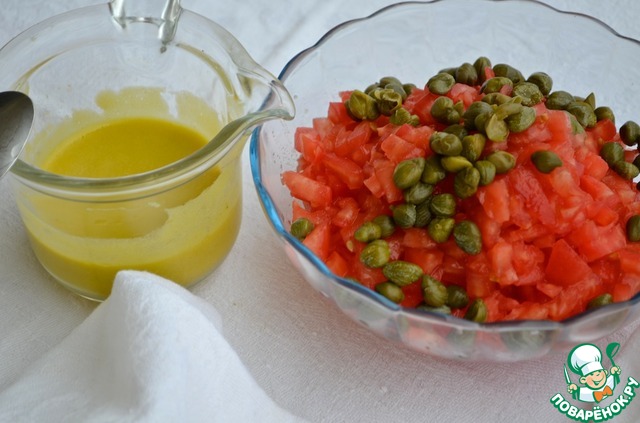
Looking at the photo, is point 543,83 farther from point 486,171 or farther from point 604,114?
point 486,171

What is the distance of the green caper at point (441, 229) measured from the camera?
1.82m

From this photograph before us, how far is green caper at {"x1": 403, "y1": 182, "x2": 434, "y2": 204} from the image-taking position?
6.07 ft

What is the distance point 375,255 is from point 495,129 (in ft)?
1.34

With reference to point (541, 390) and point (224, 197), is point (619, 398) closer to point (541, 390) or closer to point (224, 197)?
point (541, 390)

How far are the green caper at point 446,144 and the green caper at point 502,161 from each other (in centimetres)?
8

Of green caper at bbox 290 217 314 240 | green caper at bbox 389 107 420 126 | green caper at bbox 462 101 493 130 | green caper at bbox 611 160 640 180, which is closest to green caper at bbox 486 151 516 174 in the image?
green caper at bbox 462 101 493 130

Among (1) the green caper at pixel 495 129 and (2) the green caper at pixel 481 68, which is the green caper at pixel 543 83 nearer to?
(2) the green caper at pixel 481 68

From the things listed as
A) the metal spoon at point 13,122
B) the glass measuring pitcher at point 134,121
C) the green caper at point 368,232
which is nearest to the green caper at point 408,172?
the green caper at point 368,232

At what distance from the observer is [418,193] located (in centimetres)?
185

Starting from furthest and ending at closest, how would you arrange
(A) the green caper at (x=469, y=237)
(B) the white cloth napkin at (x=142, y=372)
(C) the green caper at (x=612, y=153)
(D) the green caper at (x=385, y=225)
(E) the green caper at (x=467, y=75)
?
(E) the green caper at (x=467, y=75)
(C) the green caper at (x=612, y=153)
(D) the green caper at (x=385, y=225)
(A) the green caper at (x=469, y=237)
(B) the white cloth napkin at (x=142, y=372)

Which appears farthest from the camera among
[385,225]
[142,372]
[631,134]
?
[631,134]

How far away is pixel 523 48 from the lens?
2611 mm

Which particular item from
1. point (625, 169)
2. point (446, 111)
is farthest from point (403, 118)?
point (625, 169)

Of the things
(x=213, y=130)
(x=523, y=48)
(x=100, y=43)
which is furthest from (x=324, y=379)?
(x=523, y=48)
